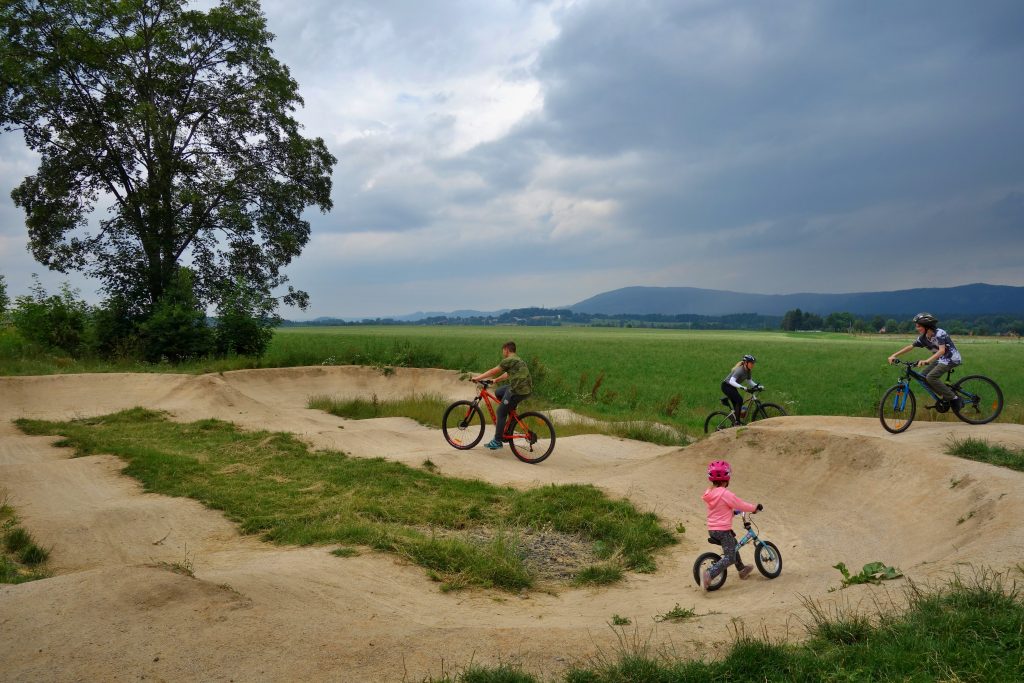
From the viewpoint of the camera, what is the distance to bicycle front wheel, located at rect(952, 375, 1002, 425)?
405 inches

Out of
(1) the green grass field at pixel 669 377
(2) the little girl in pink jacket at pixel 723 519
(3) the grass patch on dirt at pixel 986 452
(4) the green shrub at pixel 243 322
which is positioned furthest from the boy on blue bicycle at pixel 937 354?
(4) the green shrub at pixel 243 322

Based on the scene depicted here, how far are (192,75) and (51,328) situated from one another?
11376 millimetres

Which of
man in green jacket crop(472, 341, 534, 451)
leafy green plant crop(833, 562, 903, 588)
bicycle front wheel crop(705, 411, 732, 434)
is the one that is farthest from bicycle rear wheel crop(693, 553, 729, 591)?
bicycle front wheel crop(705, 411, 732, 434)

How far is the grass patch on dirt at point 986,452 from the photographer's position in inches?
300

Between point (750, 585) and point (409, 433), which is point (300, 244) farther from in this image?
point (750, 585)

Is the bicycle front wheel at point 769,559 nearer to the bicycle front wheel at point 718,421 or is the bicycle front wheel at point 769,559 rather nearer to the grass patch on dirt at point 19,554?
the grass patch on dirt at point 19,554

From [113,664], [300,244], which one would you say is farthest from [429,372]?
[113,664]

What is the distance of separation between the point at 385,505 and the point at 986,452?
7668mm

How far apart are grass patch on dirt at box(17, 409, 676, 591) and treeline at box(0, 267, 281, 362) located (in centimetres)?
1237

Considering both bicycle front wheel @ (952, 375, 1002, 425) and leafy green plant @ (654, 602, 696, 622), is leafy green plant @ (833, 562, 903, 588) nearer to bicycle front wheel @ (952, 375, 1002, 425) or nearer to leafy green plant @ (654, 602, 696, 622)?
leafy green plant @ (654, 602, 696, 622)

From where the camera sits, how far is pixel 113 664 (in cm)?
383

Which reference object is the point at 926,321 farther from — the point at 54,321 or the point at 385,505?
the point at 54,321

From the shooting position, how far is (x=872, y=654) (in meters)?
3.64

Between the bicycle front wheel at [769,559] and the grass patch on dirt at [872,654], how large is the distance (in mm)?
2276
